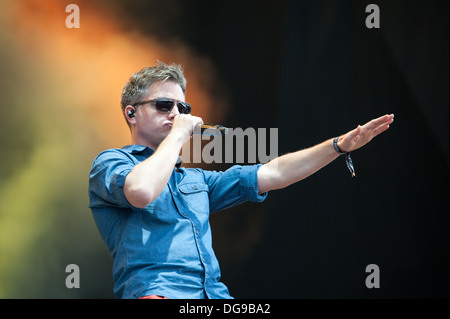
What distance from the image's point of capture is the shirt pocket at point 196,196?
1.90 meters

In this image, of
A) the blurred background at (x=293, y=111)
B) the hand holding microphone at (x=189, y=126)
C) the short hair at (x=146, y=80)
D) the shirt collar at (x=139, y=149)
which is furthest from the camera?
the blurred background at (x=293, y=111)

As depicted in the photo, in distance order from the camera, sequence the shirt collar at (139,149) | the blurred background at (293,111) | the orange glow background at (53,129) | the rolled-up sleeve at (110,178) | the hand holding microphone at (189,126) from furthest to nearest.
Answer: the blurred background at (293,111) → the orange glow background at (53,129) → the shirt collar at (139,149) → the hand holding microphone at (189,126) → the rolled-up sleeve at (110,178)

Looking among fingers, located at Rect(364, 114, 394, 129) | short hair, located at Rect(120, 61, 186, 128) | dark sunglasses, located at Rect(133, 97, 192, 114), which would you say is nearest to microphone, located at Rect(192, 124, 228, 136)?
dark sunglasses, located at Rect(133, 97, 192, 114)

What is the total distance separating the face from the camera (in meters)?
2.01

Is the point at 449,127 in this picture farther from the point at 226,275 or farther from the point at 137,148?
the point at 137,148

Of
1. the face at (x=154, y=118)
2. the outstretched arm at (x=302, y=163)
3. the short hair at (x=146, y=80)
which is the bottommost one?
the outstretched arm at (x=302, y=163)

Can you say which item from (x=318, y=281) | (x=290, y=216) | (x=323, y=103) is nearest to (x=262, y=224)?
(x=290, y=216)

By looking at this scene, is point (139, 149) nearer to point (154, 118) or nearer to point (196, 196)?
point (154, 118)

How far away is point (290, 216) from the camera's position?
338 centimetres

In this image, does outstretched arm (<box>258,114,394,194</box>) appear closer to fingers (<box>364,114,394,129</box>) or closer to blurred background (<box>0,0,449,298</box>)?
fingers (<box>364,114,394,129</box>)

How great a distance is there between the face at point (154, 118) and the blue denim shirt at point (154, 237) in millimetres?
135

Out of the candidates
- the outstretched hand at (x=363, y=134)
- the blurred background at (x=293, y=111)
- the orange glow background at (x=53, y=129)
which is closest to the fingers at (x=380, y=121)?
the outstretched hand at (x=363, y=134)

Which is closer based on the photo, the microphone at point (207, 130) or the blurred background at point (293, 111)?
the microphone at point (207, 130)

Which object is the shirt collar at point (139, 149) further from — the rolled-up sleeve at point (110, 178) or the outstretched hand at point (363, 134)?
the outstretched hand at point (363, 134)
